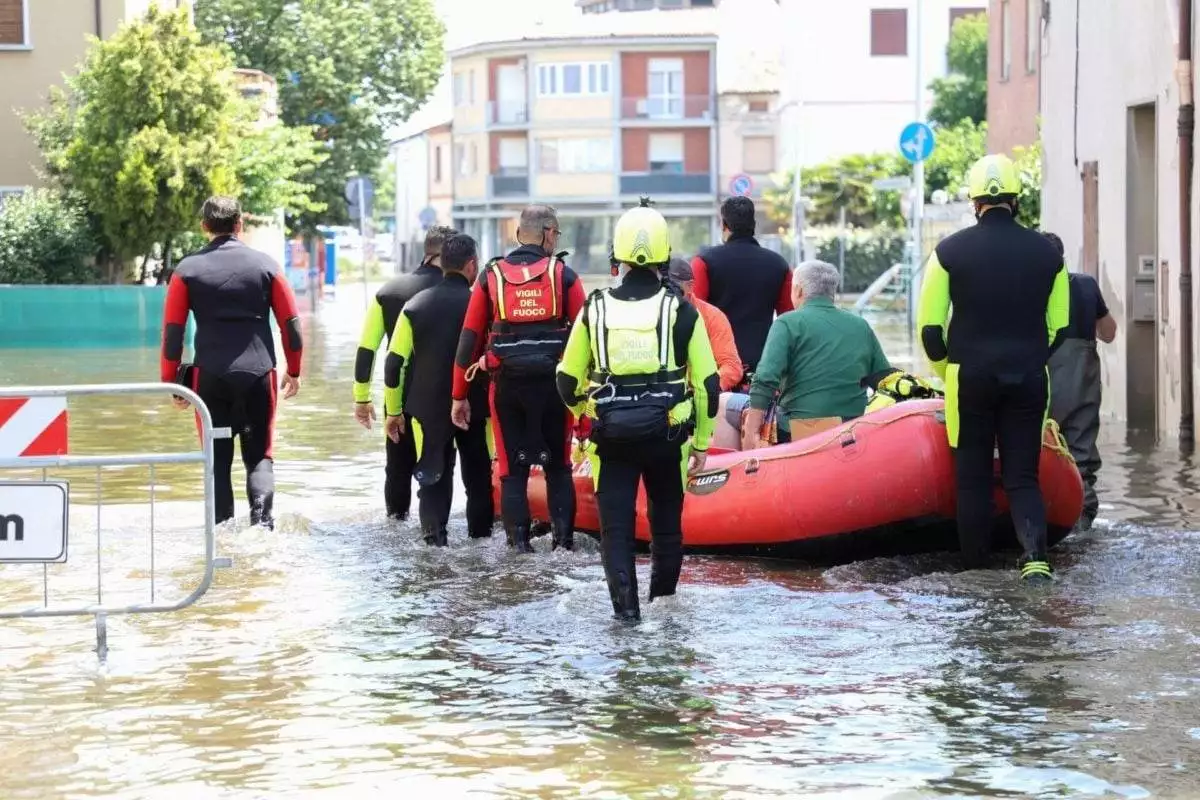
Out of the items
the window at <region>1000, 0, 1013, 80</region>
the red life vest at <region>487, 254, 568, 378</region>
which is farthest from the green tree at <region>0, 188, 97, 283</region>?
the red life vest at <region>487, 254, 568, 378</region>

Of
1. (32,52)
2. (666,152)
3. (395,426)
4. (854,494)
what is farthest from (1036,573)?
(666,152)

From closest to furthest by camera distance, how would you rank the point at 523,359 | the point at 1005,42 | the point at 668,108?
1. the point at 523,359
2. the point at 1005,42
3. the point at 668,108

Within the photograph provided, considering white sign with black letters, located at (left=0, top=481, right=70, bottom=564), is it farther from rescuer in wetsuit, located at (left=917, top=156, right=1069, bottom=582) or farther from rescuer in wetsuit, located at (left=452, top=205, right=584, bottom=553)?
rescuer in wetsuit, located at (left=917, top=156, right=1069, bottom=582)

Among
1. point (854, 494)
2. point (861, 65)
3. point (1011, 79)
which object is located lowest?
point (854, 494)

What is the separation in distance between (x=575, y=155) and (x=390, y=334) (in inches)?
2858

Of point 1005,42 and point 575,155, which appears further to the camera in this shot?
point 575,155

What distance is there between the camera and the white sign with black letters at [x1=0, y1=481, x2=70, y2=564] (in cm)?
748

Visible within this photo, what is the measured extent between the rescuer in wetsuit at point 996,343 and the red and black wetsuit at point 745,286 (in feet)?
7.00

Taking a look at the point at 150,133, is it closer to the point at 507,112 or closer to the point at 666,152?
the point at 666,152

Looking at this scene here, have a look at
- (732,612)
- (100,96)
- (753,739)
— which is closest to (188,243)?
(100,96)

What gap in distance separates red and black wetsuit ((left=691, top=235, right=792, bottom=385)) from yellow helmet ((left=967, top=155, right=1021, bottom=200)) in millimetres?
2129

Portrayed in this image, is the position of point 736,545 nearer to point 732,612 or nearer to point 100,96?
point 732,612

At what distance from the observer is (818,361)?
1018 cm

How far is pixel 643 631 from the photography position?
26.3ft
